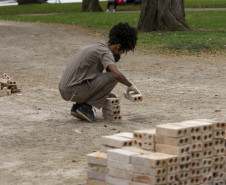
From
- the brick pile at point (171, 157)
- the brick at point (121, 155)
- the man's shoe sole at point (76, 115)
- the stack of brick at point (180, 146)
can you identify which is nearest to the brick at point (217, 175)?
the brick pile at point (171, 157)

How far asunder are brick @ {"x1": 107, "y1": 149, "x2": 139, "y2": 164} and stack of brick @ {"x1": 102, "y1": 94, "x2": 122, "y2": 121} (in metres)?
3.18

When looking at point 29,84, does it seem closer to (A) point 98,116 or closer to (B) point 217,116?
(A) point 98,116

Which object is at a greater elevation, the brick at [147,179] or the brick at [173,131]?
the brick at [173,131]

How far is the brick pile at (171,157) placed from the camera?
4.97 metres

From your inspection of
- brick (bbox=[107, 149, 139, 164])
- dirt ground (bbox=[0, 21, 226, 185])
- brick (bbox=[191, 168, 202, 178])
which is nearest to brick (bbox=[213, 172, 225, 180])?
brick (bbox=[191, 168, 202, 178])

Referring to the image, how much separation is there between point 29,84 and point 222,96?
3785mm

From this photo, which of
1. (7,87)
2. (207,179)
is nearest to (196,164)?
(207,179)

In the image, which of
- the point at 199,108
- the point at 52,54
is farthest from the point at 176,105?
the point at 52,54

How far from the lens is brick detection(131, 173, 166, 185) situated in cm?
492

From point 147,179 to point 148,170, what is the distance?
0.08m

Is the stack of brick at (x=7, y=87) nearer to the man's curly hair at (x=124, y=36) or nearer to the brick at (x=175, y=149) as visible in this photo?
the man's curly hair at (x=124, y=36)

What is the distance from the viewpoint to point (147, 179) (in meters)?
4.99

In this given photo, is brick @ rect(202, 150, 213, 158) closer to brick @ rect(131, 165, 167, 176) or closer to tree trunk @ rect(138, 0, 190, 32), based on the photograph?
brick @ rect(131, 165, 167, 176)

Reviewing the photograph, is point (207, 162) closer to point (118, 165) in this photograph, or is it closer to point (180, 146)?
point (180, 146)
